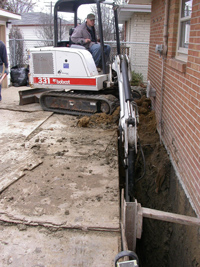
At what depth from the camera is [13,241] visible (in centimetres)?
280

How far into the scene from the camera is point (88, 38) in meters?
7.32

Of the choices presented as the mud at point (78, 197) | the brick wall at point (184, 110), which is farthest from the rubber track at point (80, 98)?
the brick wall at point (184, 110)

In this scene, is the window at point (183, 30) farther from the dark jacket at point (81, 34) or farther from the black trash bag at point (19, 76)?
the black trash bag at point (19, 76)

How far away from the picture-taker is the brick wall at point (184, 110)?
3.30 metres

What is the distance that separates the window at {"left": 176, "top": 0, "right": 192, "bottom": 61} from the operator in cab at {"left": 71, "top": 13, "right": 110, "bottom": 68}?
2659 mm

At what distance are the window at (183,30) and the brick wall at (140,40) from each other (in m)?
Answer: 9.62

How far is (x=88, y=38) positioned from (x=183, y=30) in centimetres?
310

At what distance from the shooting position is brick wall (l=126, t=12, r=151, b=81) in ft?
46.8

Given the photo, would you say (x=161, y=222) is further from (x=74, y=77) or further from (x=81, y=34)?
(x=81, y=34)

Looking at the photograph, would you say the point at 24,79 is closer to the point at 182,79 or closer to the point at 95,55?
the point at 95,55

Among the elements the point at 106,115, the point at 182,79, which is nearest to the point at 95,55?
the point at 106,115

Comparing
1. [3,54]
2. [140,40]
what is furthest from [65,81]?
[140,40]

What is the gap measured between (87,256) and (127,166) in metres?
1.53

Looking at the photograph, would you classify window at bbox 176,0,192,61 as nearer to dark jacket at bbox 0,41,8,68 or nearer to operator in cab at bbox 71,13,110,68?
operator in cab at bbox 71,13,110,68
